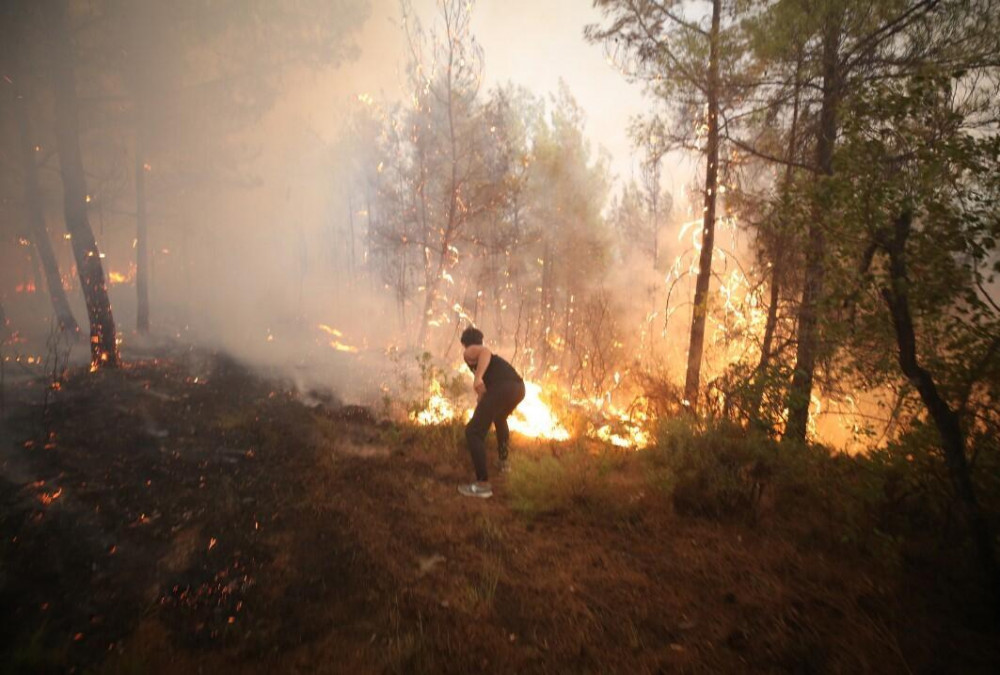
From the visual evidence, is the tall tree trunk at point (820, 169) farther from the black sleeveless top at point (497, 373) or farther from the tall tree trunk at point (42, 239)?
the tall tree trunk at point (42, 239)

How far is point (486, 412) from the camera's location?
528 cm

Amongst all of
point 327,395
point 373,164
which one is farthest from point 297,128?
point 327,395

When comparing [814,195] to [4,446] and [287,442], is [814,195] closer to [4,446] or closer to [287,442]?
[287,442]

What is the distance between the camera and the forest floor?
258 centimetres

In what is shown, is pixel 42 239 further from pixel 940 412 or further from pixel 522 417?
pixel 940 412

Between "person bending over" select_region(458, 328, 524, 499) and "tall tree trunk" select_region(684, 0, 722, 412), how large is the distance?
3383mm

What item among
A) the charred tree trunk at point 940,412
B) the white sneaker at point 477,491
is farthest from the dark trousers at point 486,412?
the charred tree trunk at point 940,412

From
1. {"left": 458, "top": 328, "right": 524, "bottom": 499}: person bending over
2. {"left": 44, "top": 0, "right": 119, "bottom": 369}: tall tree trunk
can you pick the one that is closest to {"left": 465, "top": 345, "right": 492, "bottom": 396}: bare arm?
{"left": 458, "top": 328, "right": 524, "bottom": 499}: person bending over

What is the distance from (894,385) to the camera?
3457 millimetres

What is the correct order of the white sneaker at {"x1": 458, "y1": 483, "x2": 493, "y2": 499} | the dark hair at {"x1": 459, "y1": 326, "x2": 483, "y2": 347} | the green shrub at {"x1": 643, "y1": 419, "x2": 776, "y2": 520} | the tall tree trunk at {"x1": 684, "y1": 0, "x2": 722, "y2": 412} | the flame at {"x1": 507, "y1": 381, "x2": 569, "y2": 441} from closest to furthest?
the green shrub at {"x1": 643, "y1": 419, "x2": 776, "y2": 520} < the white sneaker at {"x1": 458, "y1": 483, "x2": 493, "y2": 499} < the dark hair at {"x1": 459, "y1": 326, "x2": 483, "y2": 347} < the tall tree trunk at {"x1": 684, "y1": 0, "x2": 722, "y2": 412} < the flame at {"x1": 507, "y1": 381, "x2": 569, "y2": 441}

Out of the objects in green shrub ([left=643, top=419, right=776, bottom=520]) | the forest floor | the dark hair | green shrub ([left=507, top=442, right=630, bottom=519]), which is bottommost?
the forest floor

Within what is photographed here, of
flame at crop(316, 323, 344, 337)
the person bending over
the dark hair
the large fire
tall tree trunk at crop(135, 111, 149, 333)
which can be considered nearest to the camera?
the person bending over

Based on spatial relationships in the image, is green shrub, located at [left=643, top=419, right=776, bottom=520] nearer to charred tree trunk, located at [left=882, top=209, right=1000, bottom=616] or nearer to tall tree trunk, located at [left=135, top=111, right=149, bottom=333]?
charred tree trunk, located at [left=882, top=209, right=1000, bottom=616]

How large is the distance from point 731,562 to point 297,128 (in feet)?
95.8
